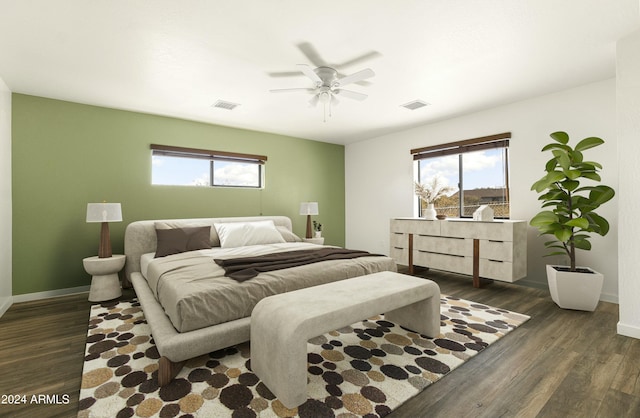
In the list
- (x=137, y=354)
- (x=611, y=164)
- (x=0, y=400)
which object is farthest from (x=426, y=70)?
(x=0, y=400)

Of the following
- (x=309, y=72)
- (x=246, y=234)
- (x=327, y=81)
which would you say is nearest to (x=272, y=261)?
(x=246, y=234)

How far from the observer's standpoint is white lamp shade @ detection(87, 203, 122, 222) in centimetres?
334

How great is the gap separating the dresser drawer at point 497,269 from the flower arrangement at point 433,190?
1.23 meters

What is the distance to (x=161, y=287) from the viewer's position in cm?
237

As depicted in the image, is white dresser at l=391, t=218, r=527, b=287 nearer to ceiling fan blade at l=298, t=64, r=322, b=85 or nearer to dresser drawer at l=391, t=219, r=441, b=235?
dresser drawer at l=391, t=219, r=441, b=235

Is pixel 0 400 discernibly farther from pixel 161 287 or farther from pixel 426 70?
pixel 426 70

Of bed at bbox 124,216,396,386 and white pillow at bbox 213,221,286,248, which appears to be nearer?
bed at bbox 124,216,396,386

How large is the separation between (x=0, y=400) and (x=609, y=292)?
5.29 m

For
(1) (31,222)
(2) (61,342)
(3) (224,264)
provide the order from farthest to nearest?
(1) (31,222) → (3) (224,264) → (2) (61,342)

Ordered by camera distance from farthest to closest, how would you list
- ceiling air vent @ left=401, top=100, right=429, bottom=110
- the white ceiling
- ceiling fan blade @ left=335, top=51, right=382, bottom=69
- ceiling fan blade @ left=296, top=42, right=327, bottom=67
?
ceiling air vent @ left=401, top=100, right=429, bottom=110
ceiling fan blade @ left=335, top=51, right=382, bottom=69
ceiling fan blade @ left=296, top=42, right=327, bottom=67
the white ceiling

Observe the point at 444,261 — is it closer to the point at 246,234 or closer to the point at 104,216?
the point at 246,234

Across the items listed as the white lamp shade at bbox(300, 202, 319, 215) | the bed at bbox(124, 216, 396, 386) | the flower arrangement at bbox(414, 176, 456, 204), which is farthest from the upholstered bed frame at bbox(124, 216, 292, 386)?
the flower arrangement at bbox(414, 176, 456, 204)

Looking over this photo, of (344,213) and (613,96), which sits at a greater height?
(613,96)

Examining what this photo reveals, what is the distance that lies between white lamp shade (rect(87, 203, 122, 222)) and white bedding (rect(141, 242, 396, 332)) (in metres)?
0.94
